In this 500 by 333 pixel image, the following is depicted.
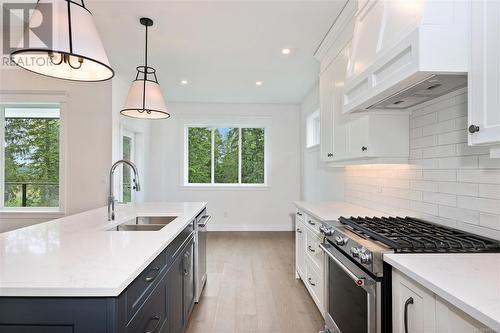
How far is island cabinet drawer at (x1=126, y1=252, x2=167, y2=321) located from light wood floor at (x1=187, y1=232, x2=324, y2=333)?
1.13 metres

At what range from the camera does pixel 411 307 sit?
1122mm

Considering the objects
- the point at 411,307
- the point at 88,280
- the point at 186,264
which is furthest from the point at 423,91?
the point at 186,264

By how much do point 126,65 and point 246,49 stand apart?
5.75ft

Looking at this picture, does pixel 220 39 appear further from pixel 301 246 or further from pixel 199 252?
pixel 301 246

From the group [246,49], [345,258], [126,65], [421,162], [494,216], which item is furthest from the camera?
[126,65]

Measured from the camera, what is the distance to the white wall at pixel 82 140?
3.96 meters

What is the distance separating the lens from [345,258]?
1.63 meters

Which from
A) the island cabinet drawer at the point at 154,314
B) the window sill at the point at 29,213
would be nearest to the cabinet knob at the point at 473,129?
the island cabinet drawer at the point at 154,314

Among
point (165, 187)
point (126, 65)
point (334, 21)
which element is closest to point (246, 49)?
point (334, 21)

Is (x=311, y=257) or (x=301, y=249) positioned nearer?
(x=311, y=257)

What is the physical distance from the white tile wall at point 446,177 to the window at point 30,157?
14.7ft

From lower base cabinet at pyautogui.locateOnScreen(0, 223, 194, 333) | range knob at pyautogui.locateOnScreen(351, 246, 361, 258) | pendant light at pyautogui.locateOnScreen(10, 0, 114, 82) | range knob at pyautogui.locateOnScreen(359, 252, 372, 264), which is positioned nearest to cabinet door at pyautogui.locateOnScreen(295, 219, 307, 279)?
range knob at pyautogui.locateOnScreen(351, 246, 361, 258)

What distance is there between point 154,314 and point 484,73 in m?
1.81

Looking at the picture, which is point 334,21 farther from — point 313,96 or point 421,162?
point 313,96
